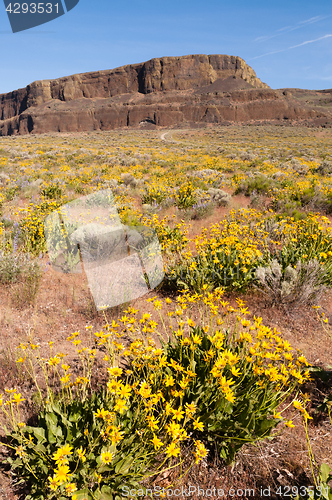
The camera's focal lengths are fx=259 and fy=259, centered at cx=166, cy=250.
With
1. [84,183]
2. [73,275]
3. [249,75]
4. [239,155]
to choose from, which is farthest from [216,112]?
[73,275]

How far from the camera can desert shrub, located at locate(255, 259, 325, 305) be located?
3787 millimetres

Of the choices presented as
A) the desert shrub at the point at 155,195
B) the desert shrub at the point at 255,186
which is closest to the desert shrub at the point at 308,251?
the desert shrub at the point at 155,195

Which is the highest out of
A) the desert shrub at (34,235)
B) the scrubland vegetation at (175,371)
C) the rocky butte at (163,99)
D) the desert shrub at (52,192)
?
the rocky butte at (163,99)

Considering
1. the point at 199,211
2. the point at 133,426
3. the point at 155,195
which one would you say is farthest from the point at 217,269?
the point at 155,195

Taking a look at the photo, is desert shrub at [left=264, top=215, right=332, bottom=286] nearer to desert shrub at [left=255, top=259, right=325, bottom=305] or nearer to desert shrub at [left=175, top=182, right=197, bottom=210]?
Answer: desert shrub at [left=255, top=259, right=325, bottom=305]

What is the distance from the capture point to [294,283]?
12.9ft

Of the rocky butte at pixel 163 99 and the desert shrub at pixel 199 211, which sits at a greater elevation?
the rocky butte at pixel 163 99

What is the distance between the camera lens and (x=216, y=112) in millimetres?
81438

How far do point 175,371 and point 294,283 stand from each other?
8.20 ft

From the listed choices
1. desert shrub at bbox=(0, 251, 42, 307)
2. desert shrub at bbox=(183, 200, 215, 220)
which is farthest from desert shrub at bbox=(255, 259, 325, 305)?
desert shrub at bbox=(183, 200, 215, 220)

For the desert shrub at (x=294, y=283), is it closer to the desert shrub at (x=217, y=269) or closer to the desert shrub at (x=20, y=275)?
the desert shrub at (x=217, y=269)

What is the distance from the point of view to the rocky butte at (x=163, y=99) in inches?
3265

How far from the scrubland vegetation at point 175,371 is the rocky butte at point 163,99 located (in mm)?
83795

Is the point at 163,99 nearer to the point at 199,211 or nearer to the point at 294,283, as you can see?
the point at 199,211
